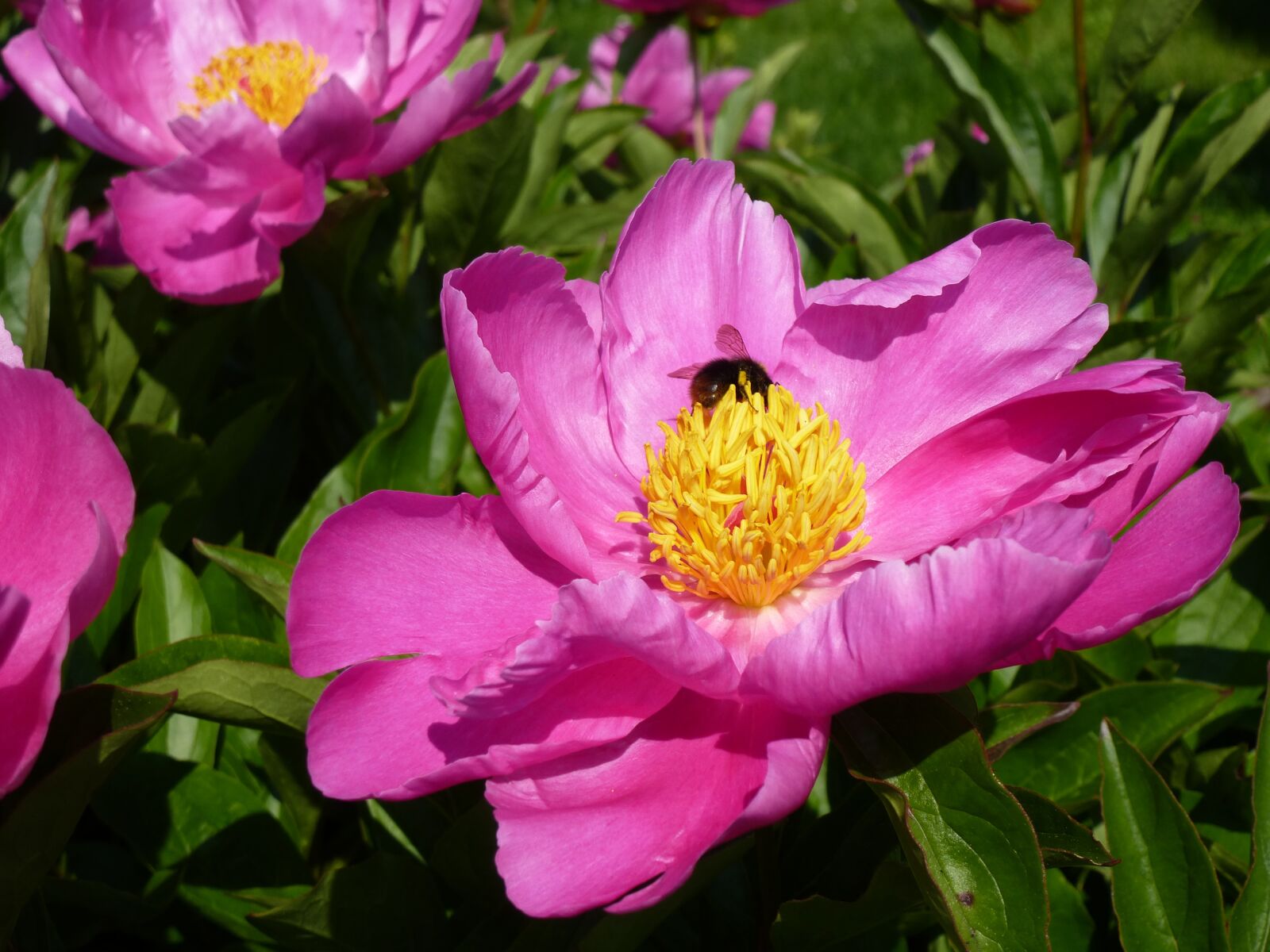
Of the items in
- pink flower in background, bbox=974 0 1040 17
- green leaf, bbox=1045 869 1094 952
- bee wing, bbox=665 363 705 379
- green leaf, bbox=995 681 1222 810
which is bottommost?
green leaf, bbox=1045 869 1094 952

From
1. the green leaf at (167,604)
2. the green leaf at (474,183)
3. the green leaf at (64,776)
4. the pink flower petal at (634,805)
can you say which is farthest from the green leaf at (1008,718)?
the green leaf at (474,183)

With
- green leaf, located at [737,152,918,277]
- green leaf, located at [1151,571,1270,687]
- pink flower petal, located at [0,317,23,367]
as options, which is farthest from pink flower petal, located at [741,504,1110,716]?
green leaf, located at [737,152,918,277]

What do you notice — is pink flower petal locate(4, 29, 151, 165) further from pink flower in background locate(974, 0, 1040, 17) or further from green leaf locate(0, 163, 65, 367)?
pink flower in background locate(974, 0, 1040, 17)

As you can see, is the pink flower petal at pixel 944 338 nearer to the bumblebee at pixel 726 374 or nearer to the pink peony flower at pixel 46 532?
the bumblebee at pixel 726 374

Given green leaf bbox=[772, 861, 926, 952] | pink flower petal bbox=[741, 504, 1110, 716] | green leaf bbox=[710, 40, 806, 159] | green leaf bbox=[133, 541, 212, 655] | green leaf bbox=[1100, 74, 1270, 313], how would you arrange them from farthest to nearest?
green leaf bbox=[710, 40, 806, 159], green leaf bbox=[1100, 74, 1270, 313], green leaf bbox=[133, 541, 212, 655], green leaf bbox=[772, 861, 926, 952], pink flower petal bbox=[741, 504, 1110, 716]

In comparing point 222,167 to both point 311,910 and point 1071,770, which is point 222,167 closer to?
point 311,910

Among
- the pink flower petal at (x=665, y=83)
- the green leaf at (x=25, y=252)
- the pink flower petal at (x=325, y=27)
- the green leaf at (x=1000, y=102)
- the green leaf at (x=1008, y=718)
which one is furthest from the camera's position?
the pink flower petal at (x=665, y=83)

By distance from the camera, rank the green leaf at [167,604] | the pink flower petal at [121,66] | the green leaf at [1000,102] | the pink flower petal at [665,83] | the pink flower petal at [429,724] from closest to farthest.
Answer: the pink flower petal at [429,724]
the green leaf at [167,604]
the pink flower petal at [121,66]
the green leaf at [1000,102]
the pink flower petal at [665,83]

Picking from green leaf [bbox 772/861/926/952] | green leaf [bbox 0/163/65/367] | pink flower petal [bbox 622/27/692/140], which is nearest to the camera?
green leaf [bbox 772/861/926/952]
